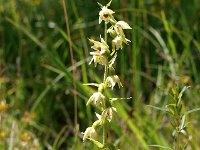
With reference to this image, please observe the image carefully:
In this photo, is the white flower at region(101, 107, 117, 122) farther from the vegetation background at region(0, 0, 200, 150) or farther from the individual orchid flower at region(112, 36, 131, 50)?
the vegetation background at region(0, 0, 200, 150)

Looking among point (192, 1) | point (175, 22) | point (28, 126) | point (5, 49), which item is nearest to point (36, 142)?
point (28, 126)

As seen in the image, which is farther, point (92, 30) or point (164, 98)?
point (92, 30)

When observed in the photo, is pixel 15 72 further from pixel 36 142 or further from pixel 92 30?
pixel 36 142

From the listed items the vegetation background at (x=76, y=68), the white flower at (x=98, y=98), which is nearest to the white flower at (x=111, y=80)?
Result: the white flower at (x=98, y=98)

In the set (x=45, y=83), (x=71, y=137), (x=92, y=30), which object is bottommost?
(x=71, y=137)

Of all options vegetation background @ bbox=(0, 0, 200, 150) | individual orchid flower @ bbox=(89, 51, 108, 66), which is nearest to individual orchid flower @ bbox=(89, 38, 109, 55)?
individual orchid flower @ bbox=(89, 51, 108, 66)

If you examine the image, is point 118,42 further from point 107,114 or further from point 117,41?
point 107,114

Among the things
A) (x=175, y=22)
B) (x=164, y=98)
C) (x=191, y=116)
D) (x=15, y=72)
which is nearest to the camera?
(x=191, y=116)

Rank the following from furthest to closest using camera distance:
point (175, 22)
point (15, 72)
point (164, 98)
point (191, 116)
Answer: point (175, 22), point (15, 72), point (164, 98), point (191, 116)

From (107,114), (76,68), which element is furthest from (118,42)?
(76,68)
